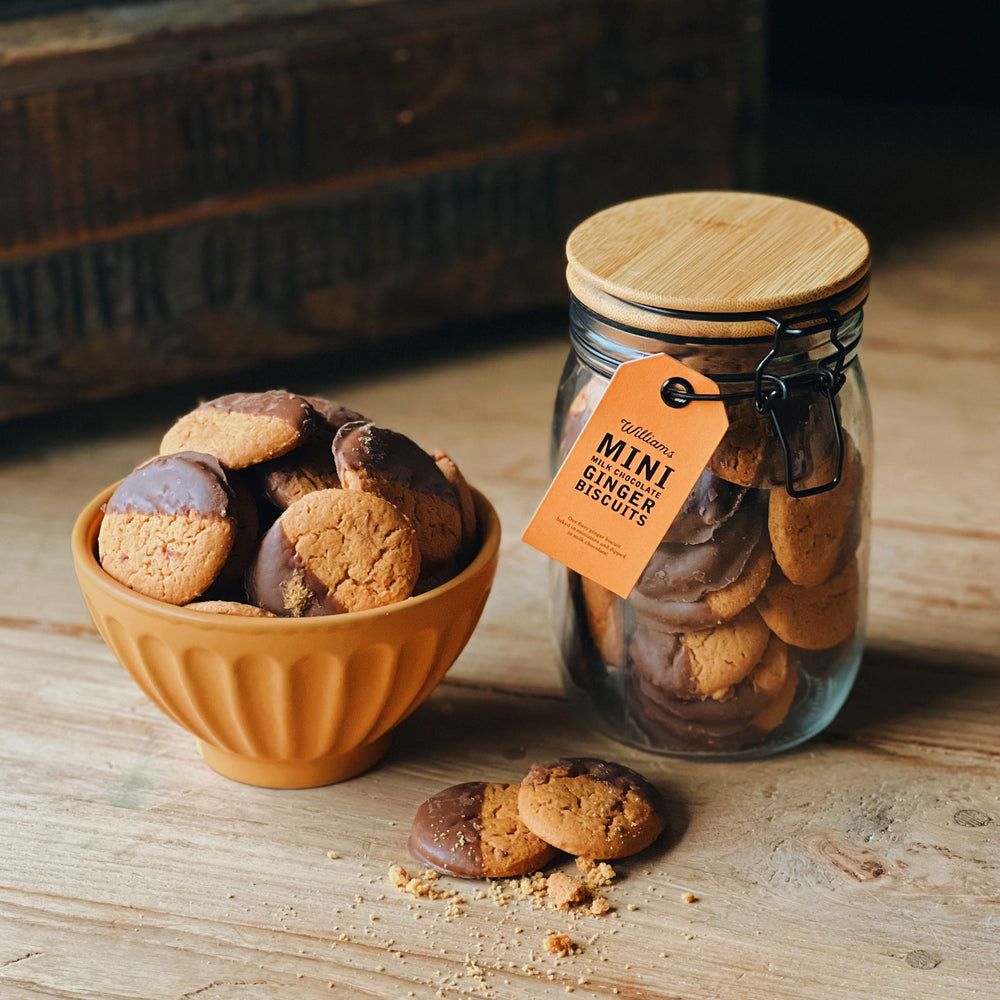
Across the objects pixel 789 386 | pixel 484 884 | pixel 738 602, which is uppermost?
pixel 789 386

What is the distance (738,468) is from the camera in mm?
686

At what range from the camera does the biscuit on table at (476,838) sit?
2.24 ft

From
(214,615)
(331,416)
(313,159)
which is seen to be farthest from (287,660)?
(313,159)

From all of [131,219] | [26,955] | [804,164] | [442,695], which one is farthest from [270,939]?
[804,164]

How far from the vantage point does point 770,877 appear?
0.70m

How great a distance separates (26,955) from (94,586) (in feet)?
0.61

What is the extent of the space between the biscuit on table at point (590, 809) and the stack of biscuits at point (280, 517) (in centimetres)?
13

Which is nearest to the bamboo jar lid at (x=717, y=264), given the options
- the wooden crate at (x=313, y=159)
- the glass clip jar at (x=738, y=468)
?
the glass clip jar at (x=738, y=468)

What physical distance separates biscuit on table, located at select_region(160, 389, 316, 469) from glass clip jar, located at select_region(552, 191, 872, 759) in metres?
0.16

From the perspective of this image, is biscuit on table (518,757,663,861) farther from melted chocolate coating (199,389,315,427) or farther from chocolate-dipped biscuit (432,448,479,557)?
melted chocolate coating (199,389,315,427)

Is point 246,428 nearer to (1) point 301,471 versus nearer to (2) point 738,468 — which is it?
(1) point 301,471

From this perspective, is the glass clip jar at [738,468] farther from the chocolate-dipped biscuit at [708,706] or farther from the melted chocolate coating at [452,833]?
the melted chocolate coating at [452,833]

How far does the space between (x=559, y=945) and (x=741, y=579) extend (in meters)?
→ 0.21

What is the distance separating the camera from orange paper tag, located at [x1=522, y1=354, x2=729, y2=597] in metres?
0.67
